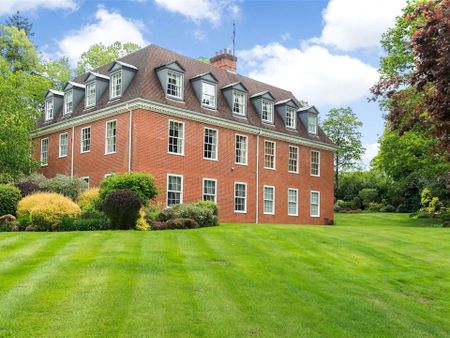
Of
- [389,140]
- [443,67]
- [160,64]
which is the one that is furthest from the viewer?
[389,140]

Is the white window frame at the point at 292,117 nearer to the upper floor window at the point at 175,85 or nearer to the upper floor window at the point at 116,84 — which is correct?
the upper floor window at the point at 175,85

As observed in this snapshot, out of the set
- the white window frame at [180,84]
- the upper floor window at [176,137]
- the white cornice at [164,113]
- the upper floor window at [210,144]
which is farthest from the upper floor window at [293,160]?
the white window frame at [180,84]

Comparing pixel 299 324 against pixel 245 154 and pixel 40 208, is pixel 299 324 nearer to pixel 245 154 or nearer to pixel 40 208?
pixel 40 208

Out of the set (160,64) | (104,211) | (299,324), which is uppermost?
(160,64)

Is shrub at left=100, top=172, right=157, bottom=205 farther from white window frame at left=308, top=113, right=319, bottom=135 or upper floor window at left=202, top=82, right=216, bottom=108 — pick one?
white window frame at left=308, top=113, right=319, bottom=135

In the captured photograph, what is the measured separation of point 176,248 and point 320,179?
24.6 metres

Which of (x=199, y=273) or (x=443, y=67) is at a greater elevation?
(x=443, y=67)

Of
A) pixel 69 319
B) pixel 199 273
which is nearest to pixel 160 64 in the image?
pixel 199 273

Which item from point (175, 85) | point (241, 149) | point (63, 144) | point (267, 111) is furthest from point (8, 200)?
point (267, 111)

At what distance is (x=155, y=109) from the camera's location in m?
26.0

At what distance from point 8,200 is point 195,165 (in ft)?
32.6

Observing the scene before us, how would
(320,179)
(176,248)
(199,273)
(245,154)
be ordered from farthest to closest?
(320,179), (245,154), (176,248), (199,273)

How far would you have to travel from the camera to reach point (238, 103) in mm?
31484

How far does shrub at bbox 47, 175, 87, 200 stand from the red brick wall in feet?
4.51
